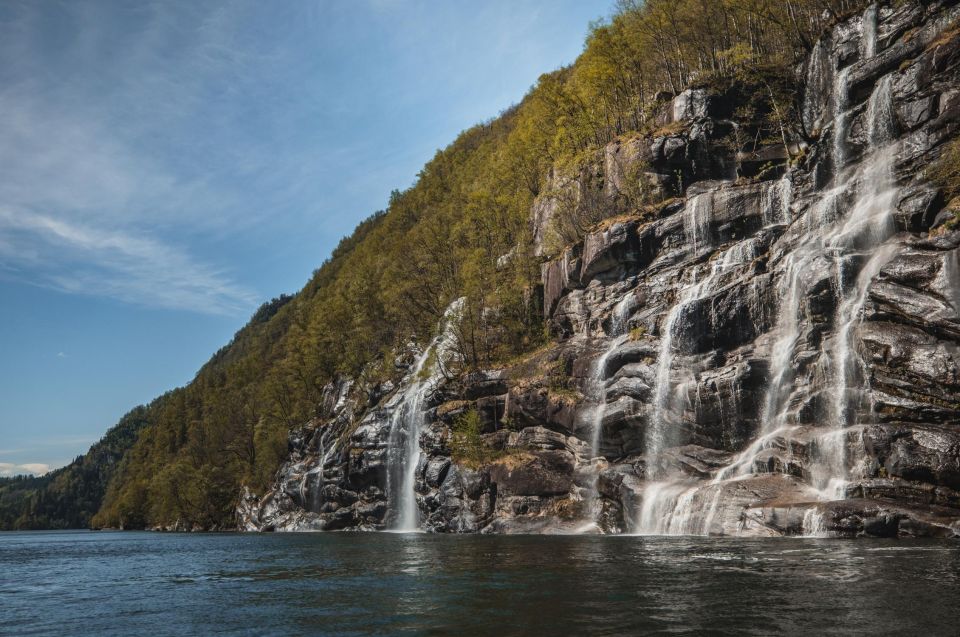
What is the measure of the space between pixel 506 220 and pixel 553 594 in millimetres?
66432

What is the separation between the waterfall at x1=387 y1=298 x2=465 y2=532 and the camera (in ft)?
208

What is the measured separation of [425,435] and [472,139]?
338ft

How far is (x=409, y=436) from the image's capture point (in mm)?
64500

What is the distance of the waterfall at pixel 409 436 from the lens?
63281mm

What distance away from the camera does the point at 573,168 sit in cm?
6631

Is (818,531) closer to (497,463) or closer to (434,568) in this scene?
(434,568)

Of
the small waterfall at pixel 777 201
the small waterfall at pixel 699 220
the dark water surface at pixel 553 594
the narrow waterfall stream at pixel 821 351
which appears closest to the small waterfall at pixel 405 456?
the small waterfall at pixel 699 220

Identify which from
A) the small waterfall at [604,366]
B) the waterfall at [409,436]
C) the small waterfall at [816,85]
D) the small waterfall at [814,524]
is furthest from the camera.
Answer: the waterfall at [409,436]

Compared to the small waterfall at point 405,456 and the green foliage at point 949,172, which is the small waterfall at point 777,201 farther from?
the small waterfall at point 405,456

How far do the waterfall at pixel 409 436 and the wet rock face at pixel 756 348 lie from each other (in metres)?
2.17

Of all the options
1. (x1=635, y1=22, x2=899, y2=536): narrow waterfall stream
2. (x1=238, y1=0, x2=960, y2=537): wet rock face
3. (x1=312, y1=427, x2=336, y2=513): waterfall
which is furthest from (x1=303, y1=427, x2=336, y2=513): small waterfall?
(x1=635, y1=22, x2=899, y2=536): narrow waterfall stream

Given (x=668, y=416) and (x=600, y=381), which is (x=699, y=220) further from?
(x=668, y=416)

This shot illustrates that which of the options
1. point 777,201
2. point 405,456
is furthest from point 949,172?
point 405,456

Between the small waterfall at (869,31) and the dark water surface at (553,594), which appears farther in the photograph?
the small waterfall at (869,31)
